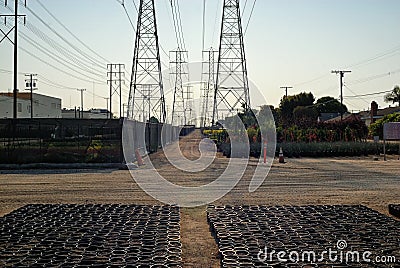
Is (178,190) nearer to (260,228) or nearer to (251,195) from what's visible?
(251,195)

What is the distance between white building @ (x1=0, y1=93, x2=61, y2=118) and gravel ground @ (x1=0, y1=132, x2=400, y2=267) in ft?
197

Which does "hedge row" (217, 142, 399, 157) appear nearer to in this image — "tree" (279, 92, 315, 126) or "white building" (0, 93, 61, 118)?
"white building" (0, 93, 61, 118)

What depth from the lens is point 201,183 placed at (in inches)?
733

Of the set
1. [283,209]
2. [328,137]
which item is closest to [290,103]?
[328,137]

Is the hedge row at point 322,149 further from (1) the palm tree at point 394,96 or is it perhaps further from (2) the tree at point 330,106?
(2) the tree at point 330,106

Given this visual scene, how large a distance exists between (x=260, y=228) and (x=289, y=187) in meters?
7.66

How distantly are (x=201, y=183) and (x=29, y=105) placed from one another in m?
74.0

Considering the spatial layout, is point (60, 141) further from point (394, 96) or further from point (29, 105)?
point (394, 96)

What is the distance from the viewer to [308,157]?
33.8 m

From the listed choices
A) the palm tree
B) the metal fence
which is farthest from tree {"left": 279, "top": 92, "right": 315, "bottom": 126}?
the metal fence

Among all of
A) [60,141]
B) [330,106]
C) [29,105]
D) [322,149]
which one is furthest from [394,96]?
[60,141]

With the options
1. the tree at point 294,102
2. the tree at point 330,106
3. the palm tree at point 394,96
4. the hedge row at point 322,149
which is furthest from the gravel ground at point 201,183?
the tree at point 330,106

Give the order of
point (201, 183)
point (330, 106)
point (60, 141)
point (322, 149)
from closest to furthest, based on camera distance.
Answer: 1. point (201, 183)
2. point (60, 141)
3. point (322, 149)
4. point (330, 106)

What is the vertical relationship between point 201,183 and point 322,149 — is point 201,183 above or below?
below
